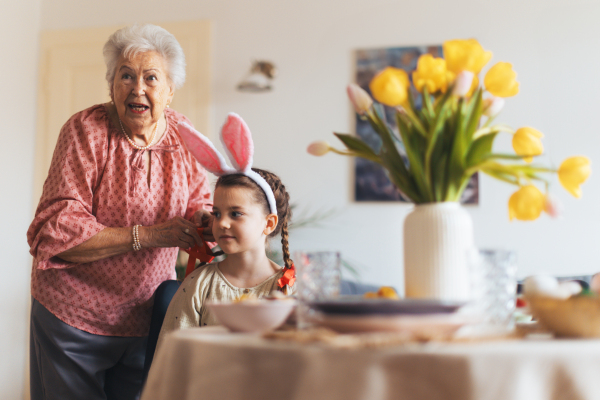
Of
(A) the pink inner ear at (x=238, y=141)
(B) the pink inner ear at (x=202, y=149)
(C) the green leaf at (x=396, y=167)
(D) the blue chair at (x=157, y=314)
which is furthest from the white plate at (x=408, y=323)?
(D) the blue chair at (x=157, y=314)

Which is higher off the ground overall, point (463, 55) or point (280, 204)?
point (463, 55)

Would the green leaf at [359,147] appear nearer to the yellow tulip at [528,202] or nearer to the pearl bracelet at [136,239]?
the yellow tulip at [528,202]

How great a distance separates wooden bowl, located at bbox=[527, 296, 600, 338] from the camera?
29.5 inches

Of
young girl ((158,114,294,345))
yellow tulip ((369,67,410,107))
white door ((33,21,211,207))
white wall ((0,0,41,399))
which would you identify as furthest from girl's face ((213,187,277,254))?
white wall ((0,0,41,399))

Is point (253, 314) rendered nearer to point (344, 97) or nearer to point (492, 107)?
point (492, 107)

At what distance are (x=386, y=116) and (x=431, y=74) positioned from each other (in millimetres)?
2334

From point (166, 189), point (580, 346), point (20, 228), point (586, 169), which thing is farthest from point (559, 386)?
point (20, 228)

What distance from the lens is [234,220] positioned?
1.52m

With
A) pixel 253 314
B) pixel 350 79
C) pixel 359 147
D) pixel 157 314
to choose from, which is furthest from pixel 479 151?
pixel 350 79

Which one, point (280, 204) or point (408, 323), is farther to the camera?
point (280, 204)

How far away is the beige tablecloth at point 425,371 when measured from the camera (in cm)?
64

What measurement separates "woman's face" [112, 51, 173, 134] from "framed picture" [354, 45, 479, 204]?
172 cm

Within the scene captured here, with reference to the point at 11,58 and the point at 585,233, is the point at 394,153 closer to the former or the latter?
the point at 585,233

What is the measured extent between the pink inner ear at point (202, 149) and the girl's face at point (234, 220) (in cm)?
10
